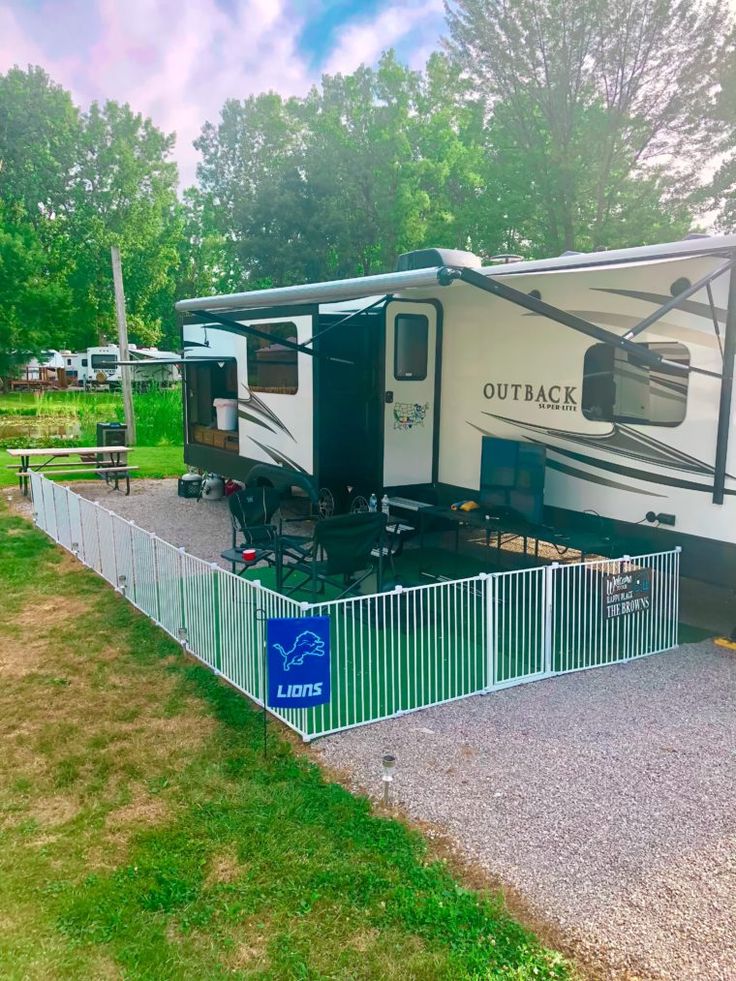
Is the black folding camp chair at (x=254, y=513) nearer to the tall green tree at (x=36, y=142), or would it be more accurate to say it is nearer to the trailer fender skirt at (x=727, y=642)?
the trailer fender skirt at (x=727, y=642)

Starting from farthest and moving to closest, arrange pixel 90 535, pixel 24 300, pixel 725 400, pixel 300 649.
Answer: pixel 24 300 < pixel 90 535 < pixel 725 400 < pixel 300 649

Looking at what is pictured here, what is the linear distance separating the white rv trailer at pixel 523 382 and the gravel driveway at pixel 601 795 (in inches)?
65.0

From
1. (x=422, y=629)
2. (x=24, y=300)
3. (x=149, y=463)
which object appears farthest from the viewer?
(x=24, y=300)

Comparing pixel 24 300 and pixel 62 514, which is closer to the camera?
pixel 62 514

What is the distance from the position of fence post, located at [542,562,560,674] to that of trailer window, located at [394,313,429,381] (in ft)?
12.2

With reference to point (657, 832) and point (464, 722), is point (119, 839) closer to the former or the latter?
point (464, 722)

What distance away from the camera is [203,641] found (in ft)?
19.1

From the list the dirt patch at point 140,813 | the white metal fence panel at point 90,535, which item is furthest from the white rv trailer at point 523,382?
the dirt patch at point 140,813

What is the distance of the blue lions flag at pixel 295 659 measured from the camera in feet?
14.4

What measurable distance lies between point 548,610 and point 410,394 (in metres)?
3.79

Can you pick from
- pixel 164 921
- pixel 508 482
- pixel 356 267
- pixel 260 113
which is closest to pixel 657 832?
pixel 164 921

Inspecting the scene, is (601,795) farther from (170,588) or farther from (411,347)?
(411,347)

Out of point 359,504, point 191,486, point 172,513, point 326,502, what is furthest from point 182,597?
point 191,486

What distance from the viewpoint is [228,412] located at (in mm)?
11602
